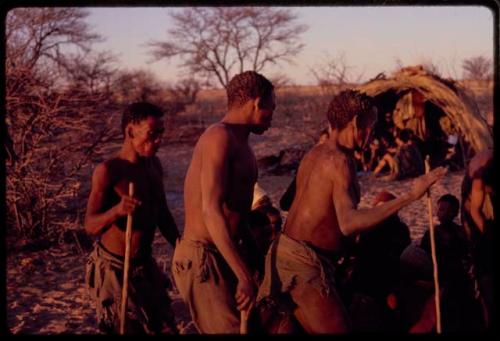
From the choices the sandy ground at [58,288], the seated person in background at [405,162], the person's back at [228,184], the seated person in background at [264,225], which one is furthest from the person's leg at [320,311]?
the seated person in background at [405,162]

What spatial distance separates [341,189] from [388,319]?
2.57ft

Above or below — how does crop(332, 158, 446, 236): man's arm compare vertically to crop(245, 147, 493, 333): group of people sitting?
above

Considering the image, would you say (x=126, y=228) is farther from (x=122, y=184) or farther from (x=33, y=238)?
(x=33, y=238)

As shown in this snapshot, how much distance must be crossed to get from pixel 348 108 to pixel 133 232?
4.75ft

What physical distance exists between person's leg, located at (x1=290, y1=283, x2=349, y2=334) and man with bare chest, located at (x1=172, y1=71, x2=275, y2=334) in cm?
27

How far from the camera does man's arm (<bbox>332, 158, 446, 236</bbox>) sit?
2.70m

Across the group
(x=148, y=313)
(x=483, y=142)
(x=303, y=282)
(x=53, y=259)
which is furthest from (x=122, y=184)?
(x=483, y=142)

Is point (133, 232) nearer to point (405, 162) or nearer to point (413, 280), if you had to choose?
point (413, 280)

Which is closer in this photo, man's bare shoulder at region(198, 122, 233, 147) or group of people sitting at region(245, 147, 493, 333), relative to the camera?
man's bare shoulder at region(198, 122, 233, 147)

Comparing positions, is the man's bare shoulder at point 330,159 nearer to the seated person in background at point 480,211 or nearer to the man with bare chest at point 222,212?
the man with bare chest at point 222,212

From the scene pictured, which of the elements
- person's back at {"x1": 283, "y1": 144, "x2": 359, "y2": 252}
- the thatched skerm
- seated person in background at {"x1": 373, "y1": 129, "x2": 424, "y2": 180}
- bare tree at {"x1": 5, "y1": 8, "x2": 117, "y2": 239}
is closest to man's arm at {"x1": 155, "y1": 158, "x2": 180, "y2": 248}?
person's back at {"x1": 283, "y1": 144, "x2": 359, "y2": 252}

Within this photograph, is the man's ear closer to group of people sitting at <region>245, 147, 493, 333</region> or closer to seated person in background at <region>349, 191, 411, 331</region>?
group of people sitting at <region>245, 147, 493, 333</region>

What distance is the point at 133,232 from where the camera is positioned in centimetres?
347

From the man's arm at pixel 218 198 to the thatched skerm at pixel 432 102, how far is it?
288 inches
